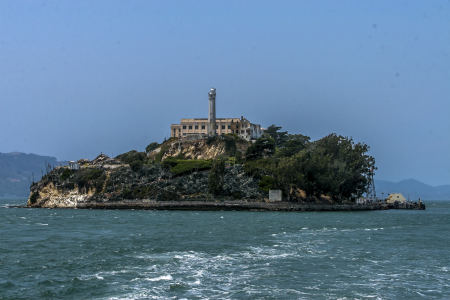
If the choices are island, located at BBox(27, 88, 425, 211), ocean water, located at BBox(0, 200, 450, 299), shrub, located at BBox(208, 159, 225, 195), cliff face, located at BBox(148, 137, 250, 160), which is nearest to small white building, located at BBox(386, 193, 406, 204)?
island, located at BBox(27, 88, 425, 211)

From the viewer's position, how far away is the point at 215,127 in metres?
187

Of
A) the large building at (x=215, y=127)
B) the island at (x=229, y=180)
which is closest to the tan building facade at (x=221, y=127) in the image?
the large building at (x=215, y=127)

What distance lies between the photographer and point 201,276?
35.5m

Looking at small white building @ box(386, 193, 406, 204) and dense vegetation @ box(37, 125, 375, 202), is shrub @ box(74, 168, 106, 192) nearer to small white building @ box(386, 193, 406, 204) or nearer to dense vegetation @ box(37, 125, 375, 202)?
dense vegetation @ box(37, 125, 375, 202)

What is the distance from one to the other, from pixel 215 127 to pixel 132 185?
49550 millimetres

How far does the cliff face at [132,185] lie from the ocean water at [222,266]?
243 ft

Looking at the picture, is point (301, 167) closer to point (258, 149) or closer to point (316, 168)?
point (316, 168)

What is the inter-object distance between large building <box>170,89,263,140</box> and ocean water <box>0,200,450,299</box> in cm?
12334

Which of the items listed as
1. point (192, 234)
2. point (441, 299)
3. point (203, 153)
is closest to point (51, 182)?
point (203, 153)

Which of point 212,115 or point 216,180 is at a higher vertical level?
point 212,115

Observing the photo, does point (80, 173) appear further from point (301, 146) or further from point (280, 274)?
point (280, 274)

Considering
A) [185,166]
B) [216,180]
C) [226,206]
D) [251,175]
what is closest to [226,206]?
[226,206]

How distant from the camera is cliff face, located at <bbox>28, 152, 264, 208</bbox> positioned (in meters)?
138

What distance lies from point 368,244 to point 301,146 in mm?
116359
